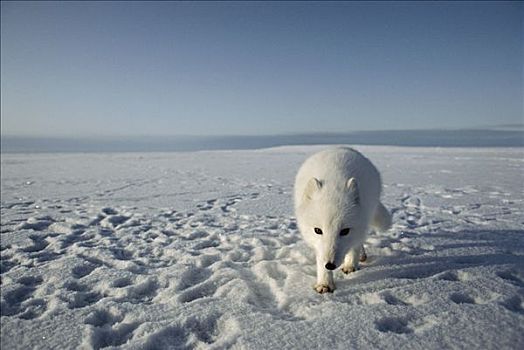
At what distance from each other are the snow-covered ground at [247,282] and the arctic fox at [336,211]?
0.31 meters

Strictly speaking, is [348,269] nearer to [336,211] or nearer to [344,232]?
[344,232]

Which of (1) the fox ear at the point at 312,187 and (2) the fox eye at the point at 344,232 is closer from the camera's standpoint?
(2) the fox eye at the point at 344,232

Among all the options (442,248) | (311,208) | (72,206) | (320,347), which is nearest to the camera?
(320,347)

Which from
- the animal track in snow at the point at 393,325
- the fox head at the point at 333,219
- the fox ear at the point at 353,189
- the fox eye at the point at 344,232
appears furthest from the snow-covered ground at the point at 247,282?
the fox ear at the point at 353,189

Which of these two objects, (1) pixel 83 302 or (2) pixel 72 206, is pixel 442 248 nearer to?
(1) pixel 83 302

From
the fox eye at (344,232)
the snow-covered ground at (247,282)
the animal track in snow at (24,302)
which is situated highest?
the fox eye at (344,232)

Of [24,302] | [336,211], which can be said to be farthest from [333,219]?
[24,302]

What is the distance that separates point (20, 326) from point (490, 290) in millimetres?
3788

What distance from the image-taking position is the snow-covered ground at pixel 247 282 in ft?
7.78

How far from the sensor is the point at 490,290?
279 centimetres

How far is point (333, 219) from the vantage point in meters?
2.79

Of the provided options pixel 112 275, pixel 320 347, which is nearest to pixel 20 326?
pixel 112 275

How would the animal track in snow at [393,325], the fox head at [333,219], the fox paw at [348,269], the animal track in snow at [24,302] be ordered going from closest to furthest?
1. the animal track in snow at [393,325]
2. the fox head at [333,219]
3. the animal track in snow at [24,302]
4. the fox paw at [348,269]

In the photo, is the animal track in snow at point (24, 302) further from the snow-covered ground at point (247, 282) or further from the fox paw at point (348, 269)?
the fox paw at point (348, 269)
